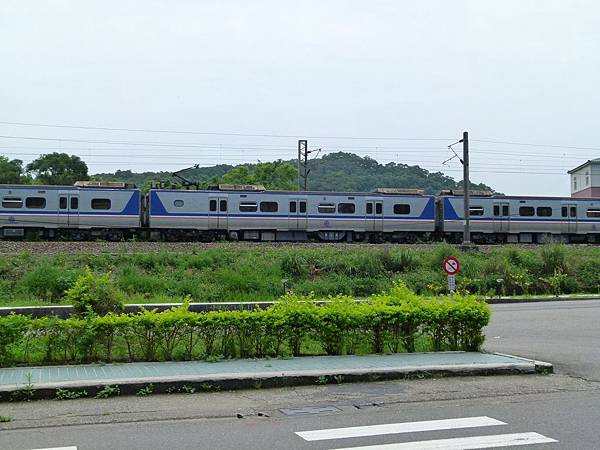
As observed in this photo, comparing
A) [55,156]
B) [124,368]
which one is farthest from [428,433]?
[55,156]

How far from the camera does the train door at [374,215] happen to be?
3884cm

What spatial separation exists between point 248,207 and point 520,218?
16368 millimetres

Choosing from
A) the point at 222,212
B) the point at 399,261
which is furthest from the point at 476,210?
the point at 222,212

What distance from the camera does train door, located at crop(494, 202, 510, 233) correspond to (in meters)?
40.8

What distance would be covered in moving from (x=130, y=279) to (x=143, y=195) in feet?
44.3

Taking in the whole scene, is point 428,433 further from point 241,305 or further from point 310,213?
point 310,213

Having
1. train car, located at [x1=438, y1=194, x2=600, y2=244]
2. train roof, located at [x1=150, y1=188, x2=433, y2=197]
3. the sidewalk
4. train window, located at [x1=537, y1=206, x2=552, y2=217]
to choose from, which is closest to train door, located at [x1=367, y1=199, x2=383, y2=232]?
train roof, located at [x1=150, y1=188, x2=433, y2=197]

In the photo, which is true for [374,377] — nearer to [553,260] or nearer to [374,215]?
[553,260]

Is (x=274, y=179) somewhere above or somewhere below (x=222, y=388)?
above

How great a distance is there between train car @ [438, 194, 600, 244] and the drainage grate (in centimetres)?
3302

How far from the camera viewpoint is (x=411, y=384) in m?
9.67

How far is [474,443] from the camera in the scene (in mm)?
6574

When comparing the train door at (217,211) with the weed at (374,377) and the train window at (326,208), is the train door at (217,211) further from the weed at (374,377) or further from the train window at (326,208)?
the weed at (374,377)

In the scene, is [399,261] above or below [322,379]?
above
